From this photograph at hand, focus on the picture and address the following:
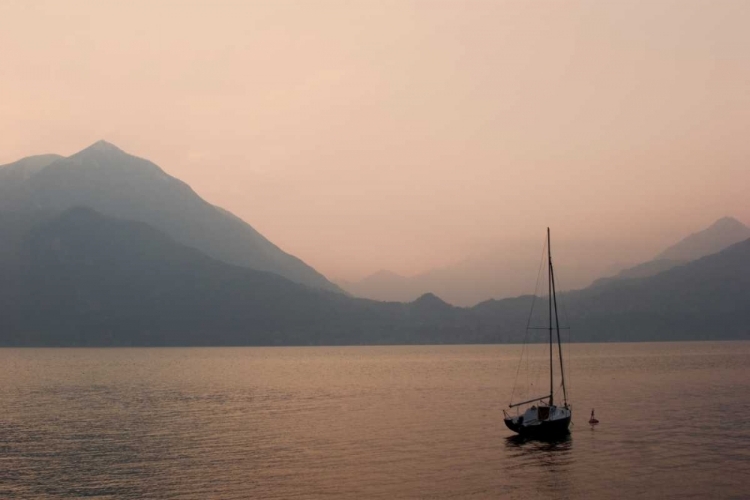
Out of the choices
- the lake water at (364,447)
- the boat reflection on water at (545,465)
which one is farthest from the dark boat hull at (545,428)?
the lake water at (364,447)

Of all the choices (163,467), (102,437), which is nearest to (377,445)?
(163,467)

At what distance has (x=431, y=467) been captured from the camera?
5703 centimetres

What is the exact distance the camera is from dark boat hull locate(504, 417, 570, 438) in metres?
70.1

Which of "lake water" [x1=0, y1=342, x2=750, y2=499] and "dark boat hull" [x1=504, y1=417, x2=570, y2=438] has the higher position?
"dark boat hull" [x1=504, y1=417, x2=570, y2=438]

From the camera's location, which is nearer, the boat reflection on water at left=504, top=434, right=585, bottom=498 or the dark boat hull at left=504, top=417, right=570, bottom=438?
the boat reflection on water at left=504, top=434, right=585, bottom=498

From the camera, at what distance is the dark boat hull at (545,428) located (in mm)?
70125

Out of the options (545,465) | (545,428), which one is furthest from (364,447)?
(545,428)

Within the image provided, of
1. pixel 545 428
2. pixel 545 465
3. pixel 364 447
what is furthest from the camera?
pixel 545 428

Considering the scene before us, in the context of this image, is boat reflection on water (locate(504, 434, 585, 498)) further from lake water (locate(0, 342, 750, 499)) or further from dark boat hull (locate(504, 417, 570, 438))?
dark boat hull (locate(504, 417, 570, 438))

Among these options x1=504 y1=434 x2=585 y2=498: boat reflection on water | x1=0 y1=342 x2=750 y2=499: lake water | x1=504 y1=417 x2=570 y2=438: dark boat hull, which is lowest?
x1=504 y1=434 x2=585 y2=498: boat reflection on water

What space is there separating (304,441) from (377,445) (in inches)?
313

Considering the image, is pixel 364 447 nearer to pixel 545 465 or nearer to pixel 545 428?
pixel 545 465

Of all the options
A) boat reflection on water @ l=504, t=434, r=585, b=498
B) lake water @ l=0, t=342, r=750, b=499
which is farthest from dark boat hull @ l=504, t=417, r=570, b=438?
lake water @ l=0, t=342, r=750, b=499

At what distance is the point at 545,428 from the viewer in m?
70.5
